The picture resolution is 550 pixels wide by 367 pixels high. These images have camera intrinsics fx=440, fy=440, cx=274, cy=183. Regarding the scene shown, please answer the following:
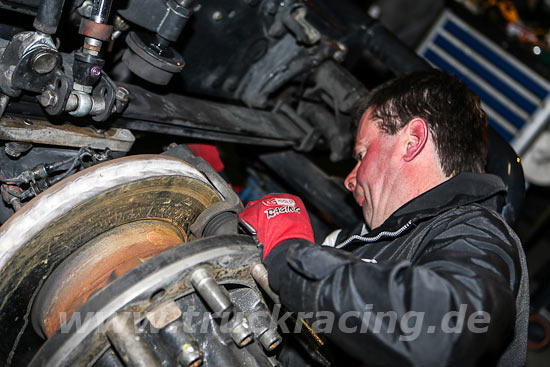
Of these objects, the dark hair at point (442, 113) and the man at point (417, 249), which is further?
the dark hair at point (442, 113)

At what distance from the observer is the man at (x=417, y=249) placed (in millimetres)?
780

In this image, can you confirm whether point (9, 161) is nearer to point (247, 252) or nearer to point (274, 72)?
point (247, 252)

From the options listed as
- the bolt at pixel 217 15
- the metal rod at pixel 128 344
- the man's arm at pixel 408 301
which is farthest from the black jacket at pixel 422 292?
the bolt at pixel 217 15

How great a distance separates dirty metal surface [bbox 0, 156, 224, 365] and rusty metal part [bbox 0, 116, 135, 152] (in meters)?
0.18

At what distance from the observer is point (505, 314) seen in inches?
33.0

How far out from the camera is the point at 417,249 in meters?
1.10

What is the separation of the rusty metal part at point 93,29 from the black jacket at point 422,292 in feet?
2.00

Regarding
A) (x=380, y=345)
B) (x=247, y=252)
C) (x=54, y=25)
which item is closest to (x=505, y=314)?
(x=380, y=345)

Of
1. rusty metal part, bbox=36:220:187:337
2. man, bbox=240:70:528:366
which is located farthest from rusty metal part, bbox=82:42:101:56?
man, bbox=240:70:528:366

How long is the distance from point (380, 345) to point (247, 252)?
0.32 m

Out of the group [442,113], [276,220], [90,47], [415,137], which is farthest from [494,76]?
[90,47]

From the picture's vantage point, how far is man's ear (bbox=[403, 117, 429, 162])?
1.33 metres

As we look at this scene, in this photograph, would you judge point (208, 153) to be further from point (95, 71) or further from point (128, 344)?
point (128, 344)

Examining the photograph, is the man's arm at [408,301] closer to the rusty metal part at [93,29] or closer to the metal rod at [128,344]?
the metal rod at [128,344]
